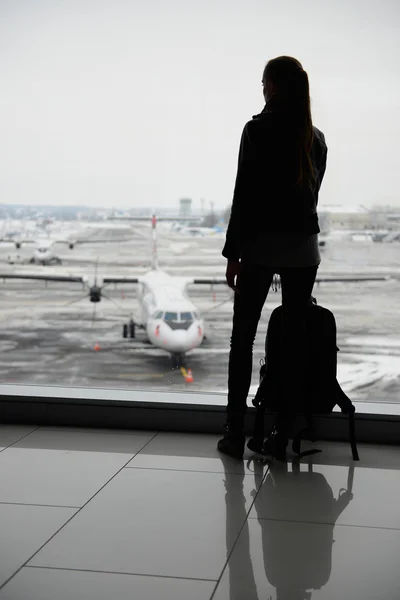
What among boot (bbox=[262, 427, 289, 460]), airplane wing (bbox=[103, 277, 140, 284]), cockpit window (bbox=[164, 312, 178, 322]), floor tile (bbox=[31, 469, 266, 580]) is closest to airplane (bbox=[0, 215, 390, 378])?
cockpit window (bbox=[164, 312, 178, 322])

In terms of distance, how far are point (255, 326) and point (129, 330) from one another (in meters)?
16.3

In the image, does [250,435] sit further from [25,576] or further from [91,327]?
[91,327]

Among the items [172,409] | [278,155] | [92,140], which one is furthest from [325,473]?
[92,140]

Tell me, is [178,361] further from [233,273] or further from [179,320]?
[233,273]

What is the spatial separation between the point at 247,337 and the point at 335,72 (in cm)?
291

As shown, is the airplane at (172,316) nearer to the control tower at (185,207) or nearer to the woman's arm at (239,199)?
the control tower at (185,207)

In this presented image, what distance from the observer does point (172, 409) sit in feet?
6.88

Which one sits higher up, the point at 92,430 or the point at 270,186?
the point at 270,186

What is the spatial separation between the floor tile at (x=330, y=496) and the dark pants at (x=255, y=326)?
7.6 inches

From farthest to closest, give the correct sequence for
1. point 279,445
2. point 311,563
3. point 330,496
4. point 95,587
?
1. point 279,445
2. point 330,496
3. point 311,563
4. point 95,587

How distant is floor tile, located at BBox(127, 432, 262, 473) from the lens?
1.77 m

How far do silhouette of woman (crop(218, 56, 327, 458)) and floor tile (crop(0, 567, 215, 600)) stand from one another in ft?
2.93

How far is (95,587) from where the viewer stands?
1074 mm

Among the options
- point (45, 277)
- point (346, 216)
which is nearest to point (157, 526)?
point (346, 216)
